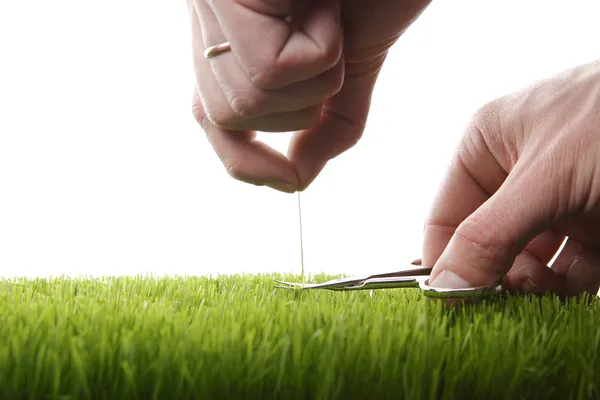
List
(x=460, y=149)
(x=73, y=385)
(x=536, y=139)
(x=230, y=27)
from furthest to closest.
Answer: (x=460, y=149), (x=536, y=139), (x=230, y=27), (x=73, y=385)

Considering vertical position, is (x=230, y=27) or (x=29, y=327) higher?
(x=230, y=27)

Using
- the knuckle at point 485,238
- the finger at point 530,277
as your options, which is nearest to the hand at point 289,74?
the knuckle at point 485,238

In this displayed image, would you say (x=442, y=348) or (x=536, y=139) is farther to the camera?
(x=536, y=139)

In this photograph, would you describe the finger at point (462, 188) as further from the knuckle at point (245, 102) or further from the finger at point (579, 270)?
the knuckle at point (245, 102)

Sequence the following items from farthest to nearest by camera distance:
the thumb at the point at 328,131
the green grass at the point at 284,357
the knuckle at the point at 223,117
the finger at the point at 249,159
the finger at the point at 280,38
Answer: the thumb at the point at 328,131, the finger at the point at 249,159, the knuckle at the point at 223,117, the finger at the point at 280,38, the green grass at the point at 284,357

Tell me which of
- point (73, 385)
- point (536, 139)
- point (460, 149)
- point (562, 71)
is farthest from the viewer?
point (460, 149)

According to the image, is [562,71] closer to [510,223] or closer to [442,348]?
[510,223]

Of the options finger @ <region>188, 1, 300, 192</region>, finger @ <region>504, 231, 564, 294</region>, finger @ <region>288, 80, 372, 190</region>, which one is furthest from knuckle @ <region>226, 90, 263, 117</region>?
finger @ <region>504, 231, 564, 294</region>

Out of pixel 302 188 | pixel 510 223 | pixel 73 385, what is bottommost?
pixel 73 385

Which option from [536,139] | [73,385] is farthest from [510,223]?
[73,385]
